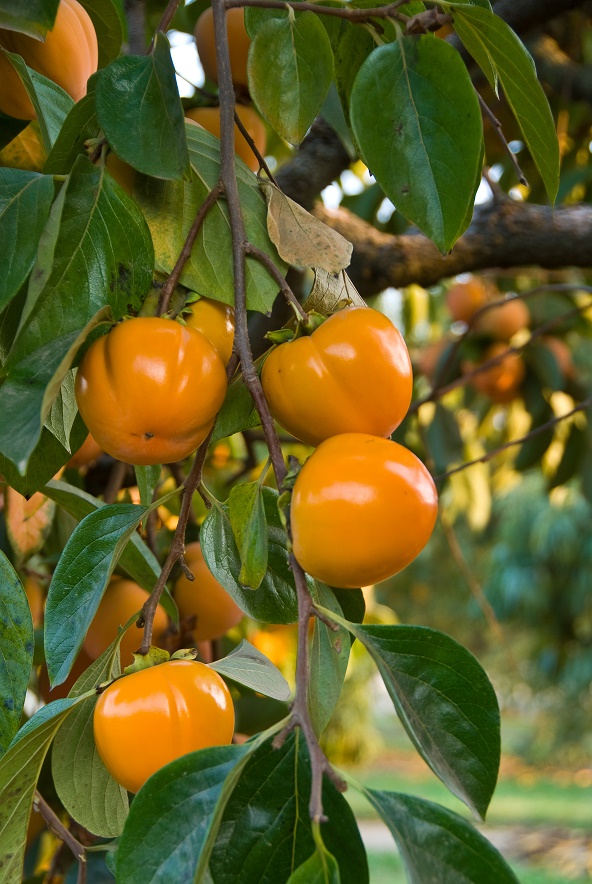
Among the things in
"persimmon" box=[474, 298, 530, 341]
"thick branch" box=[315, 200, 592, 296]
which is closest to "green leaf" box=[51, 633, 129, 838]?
"thick branch" box=[315, 200, 592, 296]

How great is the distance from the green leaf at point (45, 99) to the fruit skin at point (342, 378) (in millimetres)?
203

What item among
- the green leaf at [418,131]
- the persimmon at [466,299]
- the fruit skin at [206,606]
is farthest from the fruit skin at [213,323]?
the persimmon at [466,299]

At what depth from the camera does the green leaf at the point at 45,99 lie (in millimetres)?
519

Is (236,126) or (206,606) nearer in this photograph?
(236,126)

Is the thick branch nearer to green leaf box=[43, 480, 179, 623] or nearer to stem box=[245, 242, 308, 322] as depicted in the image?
green leaf box=[43, 480, 179, 623]

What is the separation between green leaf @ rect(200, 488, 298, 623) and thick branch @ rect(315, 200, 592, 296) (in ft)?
2.53

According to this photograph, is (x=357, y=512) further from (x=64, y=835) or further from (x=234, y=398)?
(x=64, y=835)

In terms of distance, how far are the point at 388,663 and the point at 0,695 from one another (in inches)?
9.0

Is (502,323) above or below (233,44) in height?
below

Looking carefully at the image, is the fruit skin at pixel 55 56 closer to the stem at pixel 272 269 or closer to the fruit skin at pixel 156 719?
the stem at pixel 272 269

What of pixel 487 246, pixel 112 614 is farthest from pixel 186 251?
pixel 487 246

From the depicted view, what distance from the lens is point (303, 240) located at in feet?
1.63

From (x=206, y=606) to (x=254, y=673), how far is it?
13.3 inches

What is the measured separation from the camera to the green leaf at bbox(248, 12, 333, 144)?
1.75 ft
